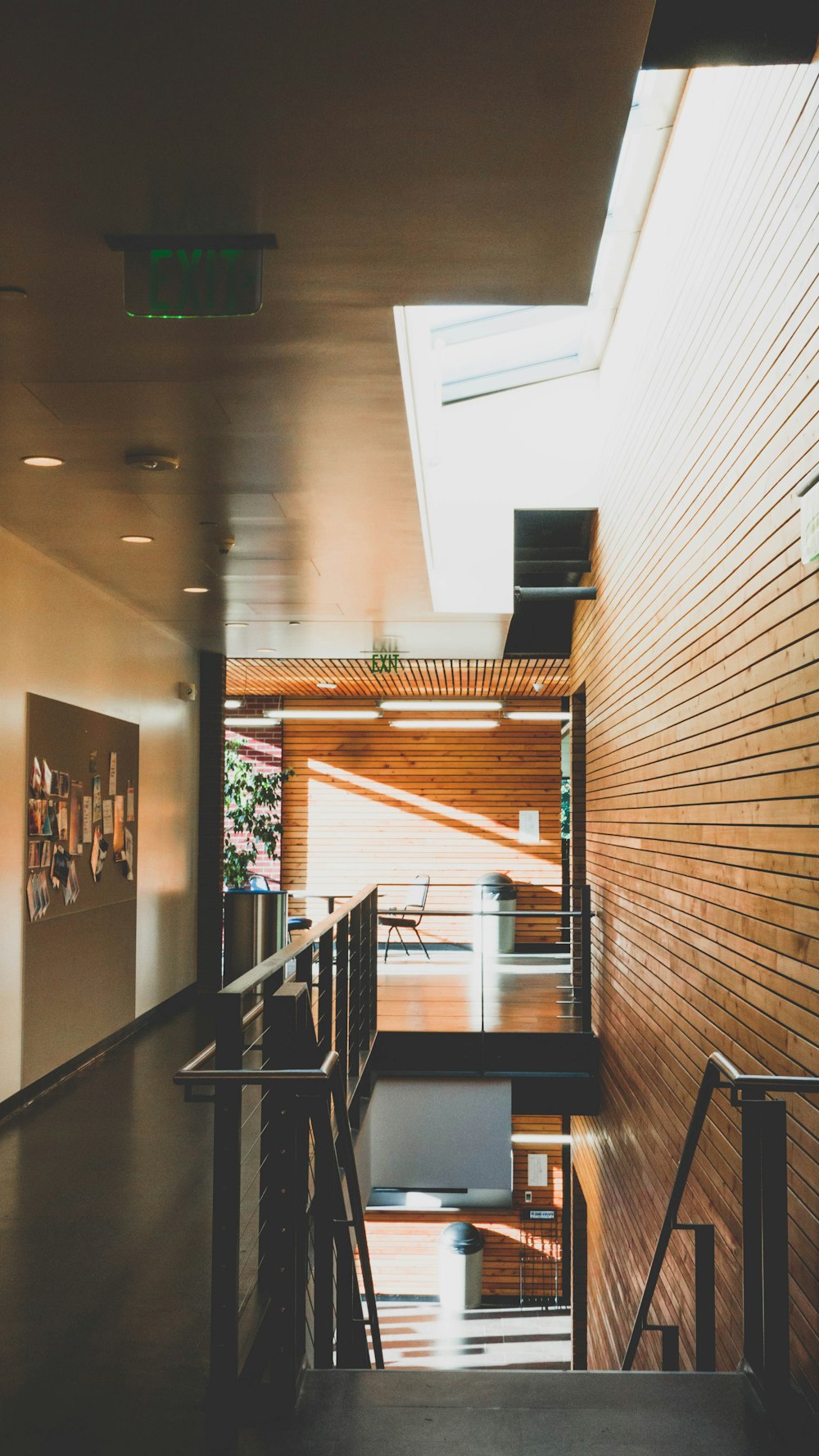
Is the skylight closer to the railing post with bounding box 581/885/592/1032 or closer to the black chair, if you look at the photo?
the railing post with bounding box 581/885/592/1032

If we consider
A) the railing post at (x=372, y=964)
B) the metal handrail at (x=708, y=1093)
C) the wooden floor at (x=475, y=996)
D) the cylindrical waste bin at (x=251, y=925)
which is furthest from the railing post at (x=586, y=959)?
the metal handrail at (x=708, y=1093)

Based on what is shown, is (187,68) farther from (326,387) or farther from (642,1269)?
(642,1269)

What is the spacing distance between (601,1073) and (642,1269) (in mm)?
2126

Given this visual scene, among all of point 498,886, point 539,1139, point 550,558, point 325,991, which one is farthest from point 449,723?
point 325,991

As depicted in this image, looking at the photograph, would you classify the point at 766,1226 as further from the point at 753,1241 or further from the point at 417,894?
the point at 417,894

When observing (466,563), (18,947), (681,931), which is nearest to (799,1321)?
(681,931)

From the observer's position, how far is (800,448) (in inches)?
124

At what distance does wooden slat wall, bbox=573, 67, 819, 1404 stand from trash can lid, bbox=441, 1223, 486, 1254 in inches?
259

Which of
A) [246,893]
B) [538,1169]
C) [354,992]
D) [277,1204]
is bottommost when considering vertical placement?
[538,1169]

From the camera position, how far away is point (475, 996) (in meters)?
9.70

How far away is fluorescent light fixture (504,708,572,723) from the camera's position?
14023 mm

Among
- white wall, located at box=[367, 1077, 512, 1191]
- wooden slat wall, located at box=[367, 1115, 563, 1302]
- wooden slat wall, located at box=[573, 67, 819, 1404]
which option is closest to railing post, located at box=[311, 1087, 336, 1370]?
wooden slat wall, located at box=[573, 67, 819, 1404]

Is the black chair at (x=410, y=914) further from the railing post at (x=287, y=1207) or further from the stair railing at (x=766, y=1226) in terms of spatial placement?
the stair railing at (x=766, y=1226)

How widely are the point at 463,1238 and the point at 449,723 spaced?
21.1 ft
